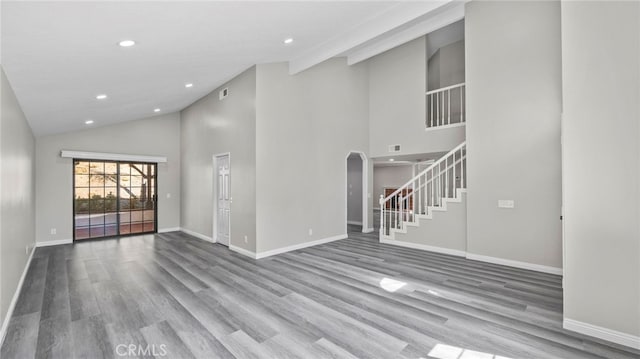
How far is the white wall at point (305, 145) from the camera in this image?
538 cm

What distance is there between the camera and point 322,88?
654 centimetres

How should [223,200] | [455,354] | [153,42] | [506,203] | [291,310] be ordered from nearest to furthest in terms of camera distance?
1. [455,354]
2. [153,42]
3. [291,310]
4. [506,203]
5. [223,200]

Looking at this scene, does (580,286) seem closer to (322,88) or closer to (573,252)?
(573,252)

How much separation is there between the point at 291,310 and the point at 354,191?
6857 millimetres

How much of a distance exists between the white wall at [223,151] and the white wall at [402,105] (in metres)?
3.59

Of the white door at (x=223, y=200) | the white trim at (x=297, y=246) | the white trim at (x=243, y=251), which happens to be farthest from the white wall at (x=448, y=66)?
the white trim at (x=243, y=251)

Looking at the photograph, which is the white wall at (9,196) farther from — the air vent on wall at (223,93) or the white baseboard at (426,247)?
the white baseboard at (426,247)

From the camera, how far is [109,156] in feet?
23.0

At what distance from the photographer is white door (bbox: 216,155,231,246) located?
6.28 meters

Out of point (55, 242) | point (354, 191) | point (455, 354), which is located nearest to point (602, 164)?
point (455, 354)

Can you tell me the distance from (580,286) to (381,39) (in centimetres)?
546

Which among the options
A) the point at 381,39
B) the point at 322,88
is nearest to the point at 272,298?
the point at 322,88

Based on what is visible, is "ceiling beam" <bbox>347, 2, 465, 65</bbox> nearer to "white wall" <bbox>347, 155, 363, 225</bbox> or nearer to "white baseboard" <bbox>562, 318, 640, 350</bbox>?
"white wall" <bbox>347, 155, 363, 225</bbox>

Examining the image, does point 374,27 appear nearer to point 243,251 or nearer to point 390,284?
point 390,284
